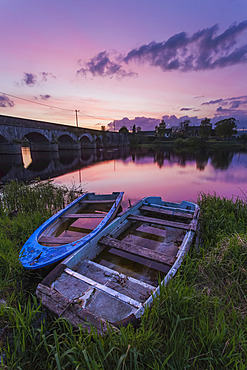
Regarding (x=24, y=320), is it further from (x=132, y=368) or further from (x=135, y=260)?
(x=135, y=260)

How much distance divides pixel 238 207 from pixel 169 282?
4.47 meters

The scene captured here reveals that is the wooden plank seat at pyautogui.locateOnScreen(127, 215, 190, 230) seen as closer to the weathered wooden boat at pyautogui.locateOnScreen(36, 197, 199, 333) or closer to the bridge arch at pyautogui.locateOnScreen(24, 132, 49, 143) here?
the weathered wooden boat at pyautogui.locateOnScreen(36, 197, 199, 333)

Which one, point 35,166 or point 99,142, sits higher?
point 99,142

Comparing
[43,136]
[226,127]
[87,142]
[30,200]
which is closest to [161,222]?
[30,200]

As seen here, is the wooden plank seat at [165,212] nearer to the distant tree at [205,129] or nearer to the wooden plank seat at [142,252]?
the wooden plank seat at [142,252]

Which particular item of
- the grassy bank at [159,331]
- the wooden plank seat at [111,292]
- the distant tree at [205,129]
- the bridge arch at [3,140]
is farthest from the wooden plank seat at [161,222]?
the distant tree at [205,129]

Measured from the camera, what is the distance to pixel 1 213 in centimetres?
607

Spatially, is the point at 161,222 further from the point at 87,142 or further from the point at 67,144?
the point at 87,142

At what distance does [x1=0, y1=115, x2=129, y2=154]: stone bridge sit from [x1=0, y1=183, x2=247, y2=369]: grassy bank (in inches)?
1120

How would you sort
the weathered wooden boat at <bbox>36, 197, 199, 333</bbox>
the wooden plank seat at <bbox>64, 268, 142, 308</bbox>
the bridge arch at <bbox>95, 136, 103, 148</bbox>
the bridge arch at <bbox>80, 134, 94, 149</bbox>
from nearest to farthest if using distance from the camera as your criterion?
1. the weathered wooden boat at <bbox>36, 197, 199, 333</bbox>
2. the wooden plank seat at <bbox>64, 268, 142, 308</bbox>
3. the bridge arch at <bbox>80, 134, 94, 149</bbox>
4. the bridge arch at <bbox>95, 136, 103, 148</bbox>

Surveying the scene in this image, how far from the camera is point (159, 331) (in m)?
1.98

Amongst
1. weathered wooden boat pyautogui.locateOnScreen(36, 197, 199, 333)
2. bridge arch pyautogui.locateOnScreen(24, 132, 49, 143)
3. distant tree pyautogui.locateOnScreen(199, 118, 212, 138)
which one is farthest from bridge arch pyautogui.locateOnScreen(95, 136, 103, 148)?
weathered wooden boat pyautogui.locateOnScreen(36, 197, 199, 333)

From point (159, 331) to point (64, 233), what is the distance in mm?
3882

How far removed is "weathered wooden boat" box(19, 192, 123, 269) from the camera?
328 centimetres
